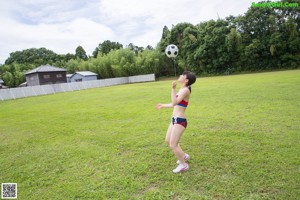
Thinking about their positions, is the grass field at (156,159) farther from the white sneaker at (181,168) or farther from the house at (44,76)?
the house at (44,76)

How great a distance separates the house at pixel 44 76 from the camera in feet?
106

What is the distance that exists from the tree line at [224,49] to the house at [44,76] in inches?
278

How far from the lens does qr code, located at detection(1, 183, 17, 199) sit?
2.89m

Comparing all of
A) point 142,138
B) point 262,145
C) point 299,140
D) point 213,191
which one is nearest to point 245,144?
point 262,145

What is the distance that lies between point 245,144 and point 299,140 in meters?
1.04

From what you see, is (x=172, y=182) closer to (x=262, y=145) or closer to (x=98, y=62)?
(x=262, y=145)

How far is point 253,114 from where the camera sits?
6191 mm

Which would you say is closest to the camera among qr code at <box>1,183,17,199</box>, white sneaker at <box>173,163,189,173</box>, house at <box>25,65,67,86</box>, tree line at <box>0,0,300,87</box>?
qr code at <box>1,183,17,199</box>

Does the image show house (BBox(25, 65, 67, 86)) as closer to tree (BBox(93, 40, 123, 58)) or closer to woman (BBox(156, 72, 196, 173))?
tree (BBox(93, 40, 123, 58))

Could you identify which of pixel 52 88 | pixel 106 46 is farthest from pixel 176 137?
pixel 106 46

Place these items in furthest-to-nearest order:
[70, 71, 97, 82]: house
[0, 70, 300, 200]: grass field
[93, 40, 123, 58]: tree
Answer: [93, 40, 123, 58]: tree
[70, 71, 97, 82]: house
[0, 70, 300, 200]: grass field

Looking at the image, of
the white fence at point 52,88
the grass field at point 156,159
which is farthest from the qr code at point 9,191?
the white fence at point 52,88

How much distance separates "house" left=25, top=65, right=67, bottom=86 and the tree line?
706 centimetres

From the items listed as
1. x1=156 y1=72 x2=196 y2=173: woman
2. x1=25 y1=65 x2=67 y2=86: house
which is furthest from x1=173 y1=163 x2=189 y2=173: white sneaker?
x1=25 y1=65 x2=67 y2=86: house
